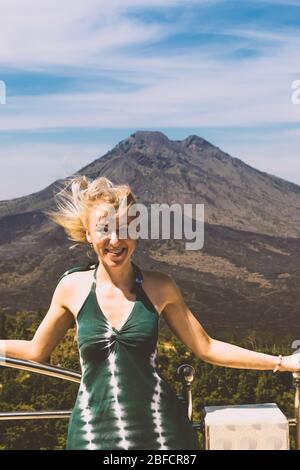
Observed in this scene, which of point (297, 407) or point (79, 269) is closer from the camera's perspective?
point (79, 269)

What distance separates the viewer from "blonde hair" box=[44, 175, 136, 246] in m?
1.85

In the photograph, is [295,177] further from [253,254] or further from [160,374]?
[160,374]

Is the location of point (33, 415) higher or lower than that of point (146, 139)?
lower

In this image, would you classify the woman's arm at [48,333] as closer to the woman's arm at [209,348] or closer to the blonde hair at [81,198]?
the blonde hair at [81,198]

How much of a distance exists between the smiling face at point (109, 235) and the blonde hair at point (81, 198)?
0.02 m

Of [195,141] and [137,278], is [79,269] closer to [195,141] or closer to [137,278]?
[137,278]

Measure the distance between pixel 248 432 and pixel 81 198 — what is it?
0.81m

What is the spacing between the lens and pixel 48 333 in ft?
6.22

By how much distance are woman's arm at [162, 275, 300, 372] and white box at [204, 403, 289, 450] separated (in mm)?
146

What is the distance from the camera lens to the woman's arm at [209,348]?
1.89 m

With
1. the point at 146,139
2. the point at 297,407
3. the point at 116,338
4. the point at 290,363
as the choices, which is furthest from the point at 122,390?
the point at 146,139

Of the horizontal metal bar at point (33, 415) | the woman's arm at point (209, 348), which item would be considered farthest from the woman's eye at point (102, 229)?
the horizontal metal bar at point (33, 415)

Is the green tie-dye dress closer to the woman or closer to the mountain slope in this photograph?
the woman
